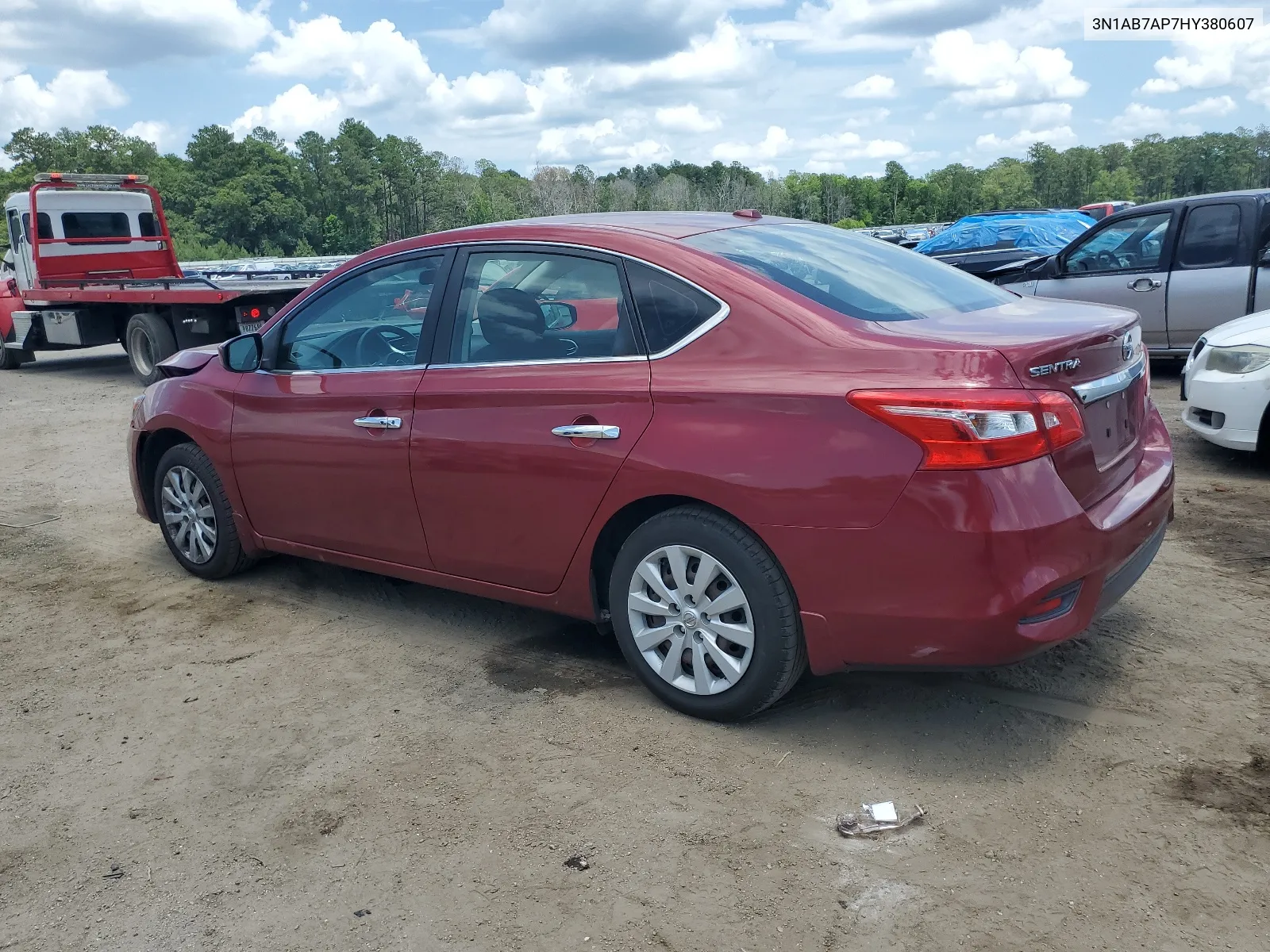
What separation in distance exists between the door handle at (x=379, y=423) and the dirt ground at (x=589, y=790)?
3.05ft

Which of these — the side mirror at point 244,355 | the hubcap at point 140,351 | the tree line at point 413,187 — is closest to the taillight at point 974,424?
the side mirror at point 244,355

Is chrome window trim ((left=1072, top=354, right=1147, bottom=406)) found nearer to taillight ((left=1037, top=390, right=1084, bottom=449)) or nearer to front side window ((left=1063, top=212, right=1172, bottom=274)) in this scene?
taillight ((left=1037, top=390, right=1084, bottom=449))

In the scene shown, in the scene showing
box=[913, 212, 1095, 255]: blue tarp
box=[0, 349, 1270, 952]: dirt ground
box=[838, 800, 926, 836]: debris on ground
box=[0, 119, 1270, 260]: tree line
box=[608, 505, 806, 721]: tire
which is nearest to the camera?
box=[0, 349, 1270, 952]: dirt ground

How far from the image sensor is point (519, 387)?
3.96 metres

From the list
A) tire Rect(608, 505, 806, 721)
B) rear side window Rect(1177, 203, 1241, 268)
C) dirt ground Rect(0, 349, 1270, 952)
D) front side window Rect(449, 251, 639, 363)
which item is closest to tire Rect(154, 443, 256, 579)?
dirt ground Rect(0, 349, 1270, 952)

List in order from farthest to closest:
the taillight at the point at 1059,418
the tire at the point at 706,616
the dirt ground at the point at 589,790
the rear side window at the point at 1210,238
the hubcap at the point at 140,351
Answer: the hubcap at the point at 140,351
the rear side window at the point at 1210,238
the tire at the point at 706,616
the taillight at the point at 1059,418
the dirt ground at the point at 589,790

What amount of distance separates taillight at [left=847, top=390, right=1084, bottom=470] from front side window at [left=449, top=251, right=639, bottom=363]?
1.01 meters

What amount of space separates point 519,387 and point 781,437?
3.53 feet

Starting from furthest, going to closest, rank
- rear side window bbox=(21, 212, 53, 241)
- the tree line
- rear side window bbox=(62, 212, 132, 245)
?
the tree line → rear side window bbox=(62, 212, 132, 245) → rear side window bbox=(21, 212, 53, 241)

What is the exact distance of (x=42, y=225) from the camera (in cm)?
1529

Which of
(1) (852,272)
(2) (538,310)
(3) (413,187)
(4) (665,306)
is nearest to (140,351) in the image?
(2) (538,310)

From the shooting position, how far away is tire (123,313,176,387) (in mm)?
13625

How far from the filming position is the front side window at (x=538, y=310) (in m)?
3.85

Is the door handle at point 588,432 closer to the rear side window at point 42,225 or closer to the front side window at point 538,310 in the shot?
the front side window at point 538,310
